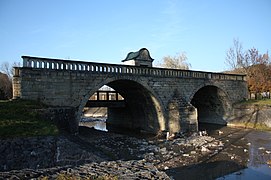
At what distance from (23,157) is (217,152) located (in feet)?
38.1

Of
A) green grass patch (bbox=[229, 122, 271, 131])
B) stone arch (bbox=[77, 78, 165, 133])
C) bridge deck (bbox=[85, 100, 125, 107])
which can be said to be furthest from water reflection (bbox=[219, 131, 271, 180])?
bridge deck (bbox=[85, 100, 125, 107])

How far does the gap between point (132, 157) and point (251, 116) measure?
673 inches

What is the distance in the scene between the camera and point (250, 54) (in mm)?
34719

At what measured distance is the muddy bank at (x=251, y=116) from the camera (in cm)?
2295

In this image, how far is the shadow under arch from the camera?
2712cm

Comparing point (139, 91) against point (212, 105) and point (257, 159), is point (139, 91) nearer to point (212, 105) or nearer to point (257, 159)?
point (257, 159)

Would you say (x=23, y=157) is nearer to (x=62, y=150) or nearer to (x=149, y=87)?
(x=62, y=150)

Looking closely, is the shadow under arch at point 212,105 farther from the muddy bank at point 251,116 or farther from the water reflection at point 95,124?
the water reflection at point 95,124

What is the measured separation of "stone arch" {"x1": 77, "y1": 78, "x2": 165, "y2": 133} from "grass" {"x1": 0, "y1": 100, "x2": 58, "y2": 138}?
5.23 m

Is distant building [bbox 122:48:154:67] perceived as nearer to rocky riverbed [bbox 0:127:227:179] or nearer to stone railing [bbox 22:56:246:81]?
stone railing [bbox 22:56:246:81]

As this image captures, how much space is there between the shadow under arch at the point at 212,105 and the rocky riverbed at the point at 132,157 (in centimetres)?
898

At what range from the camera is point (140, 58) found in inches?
933

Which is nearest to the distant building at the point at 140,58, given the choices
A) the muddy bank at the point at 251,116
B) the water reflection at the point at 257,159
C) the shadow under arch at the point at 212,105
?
the shadow under arch at the point at 212,105

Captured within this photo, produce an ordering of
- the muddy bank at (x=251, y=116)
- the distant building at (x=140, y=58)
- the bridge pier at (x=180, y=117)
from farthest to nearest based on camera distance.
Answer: the distant building at (x=140, y=58)
the muddy bank at (x=251, y=116)
the bridge pier at (x=180, y=117)
